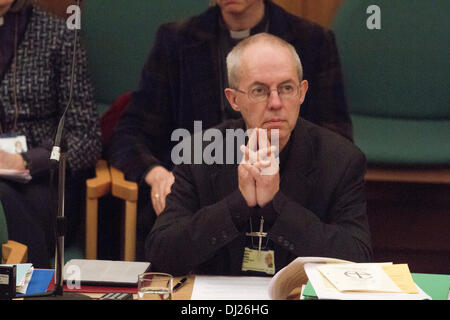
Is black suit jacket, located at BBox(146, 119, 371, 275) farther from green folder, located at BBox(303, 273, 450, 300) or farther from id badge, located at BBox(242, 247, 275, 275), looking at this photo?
green folder, located at BBox(303, 273, 450, 300)

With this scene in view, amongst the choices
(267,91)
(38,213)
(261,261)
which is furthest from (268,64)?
(38,213)

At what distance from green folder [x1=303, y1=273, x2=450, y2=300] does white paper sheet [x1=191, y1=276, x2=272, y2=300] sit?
6.4 inches

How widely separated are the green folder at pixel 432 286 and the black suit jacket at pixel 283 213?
0.95ft

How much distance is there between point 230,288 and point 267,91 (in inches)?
24.8

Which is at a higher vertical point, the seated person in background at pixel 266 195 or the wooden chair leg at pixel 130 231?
the seated person in background at pixel 266 195

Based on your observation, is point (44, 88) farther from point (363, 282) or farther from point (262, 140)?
point (363, 282)

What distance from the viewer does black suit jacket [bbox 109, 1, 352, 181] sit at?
2455 millimetres

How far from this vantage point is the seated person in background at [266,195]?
68.4 inches

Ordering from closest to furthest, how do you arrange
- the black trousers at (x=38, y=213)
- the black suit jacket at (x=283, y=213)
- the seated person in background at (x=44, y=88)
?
the black suit jacket at (x=283, y=213) < the black trousers at (x=38, y=213) < the seated person in background at (x=44, y=88)

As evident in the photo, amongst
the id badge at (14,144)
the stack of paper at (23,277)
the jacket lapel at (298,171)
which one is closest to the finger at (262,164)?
the jacket lapel at (298,171)

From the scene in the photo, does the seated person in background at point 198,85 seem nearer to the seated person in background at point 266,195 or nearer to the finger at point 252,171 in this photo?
the seated person in background at point 266,195

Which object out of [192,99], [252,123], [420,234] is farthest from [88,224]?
[420,234]

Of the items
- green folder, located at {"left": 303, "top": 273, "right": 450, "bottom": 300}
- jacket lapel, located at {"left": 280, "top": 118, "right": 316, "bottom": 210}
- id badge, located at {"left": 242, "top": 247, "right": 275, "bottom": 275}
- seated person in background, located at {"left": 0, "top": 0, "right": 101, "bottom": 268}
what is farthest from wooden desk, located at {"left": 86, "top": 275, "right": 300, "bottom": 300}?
seated person in background, located at {"left": 0, "top": 0, "right": 101, "bottom": 268}
